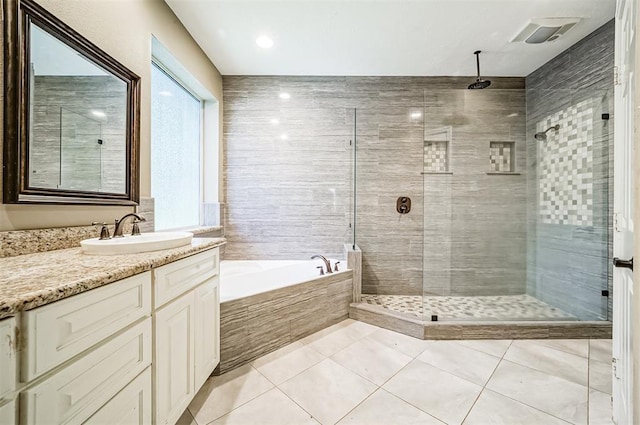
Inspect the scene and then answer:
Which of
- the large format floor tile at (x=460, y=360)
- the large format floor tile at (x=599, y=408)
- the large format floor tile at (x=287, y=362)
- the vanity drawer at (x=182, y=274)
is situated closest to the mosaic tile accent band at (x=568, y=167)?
the large format floor tile at (x=599, y=408)

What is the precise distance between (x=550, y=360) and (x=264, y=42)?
11.2ft

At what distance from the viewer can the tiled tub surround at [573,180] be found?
210cm

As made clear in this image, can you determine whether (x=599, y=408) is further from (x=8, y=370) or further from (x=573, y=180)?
(x=8, y=370)

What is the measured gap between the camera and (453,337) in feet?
6.65

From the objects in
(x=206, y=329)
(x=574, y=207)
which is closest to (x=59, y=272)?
(x=206, y=329)

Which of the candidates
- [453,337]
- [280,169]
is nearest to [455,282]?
[453,337]

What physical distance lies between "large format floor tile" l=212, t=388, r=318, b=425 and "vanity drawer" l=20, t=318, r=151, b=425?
62cm

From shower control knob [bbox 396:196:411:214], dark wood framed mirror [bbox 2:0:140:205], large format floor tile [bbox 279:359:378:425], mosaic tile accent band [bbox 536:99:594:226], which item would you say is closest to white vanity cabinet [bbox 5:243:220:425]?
large format floor tile [bbox 279:359:378:425]

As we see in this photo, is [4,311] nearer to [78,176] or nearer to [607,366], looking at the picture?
[78,176]

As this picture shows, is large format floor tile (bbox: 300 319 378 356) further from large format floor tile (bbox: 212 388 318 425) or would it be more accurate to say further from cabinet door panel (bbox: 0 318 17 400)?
cabinet door panel (bbox: 0 318 17 400)

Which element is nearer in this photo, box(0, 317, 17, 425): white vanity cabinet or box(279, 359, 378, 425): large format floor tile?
box(0, 317, 17, 425): white vanity cabinet

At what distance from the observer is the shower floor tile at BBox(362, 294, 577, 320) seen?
2.18 m

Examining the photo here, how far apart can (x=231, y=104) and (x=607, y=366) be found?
3932mm

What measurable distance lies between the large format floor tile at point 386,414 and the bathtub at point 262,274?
0.92 m
